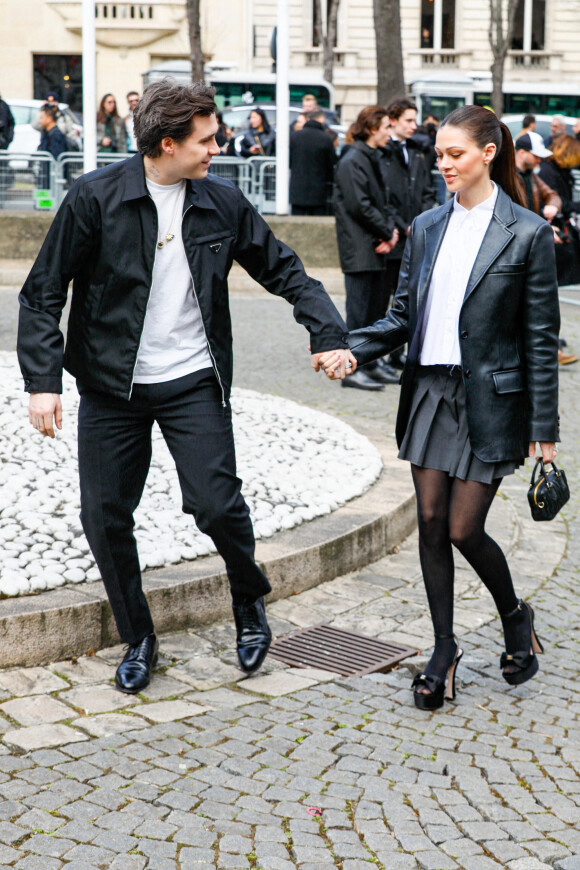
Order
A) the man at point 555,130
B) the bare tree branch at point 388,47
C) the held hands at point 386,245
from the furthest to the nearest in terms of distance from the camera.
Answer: the bare tree branch at point 388,47 → the man at point 555,130 → the held hands at point 386,245

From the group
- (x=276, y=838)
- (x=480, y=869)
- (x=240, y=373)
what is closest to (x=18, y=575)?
(x=276, y=838)

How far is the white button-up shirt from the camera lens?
153 inches

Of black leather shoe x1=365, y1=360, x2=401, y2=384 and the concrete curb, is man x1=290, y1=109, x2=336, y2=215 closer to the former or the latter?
black leather shoe x1=365, y1=360, x2=401, y2=384

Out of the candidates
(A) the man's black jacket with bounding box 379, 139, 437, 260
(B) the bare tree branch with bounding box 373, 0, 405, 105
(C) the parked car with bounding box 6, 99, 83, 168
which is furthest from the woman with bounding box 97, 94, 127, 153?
(A) the man's black jacket with bounding box 379, 139, 437, 260

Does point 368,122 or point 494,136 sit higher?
point 368,122

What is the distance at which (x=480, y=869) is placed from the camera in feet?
9.97

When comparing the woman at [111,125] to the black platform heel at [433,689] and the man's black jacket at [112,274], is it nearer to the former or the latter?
the man's black jacket at [112,274]

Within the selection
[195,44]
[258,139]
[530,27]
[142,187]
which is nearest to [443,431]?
[142,187]

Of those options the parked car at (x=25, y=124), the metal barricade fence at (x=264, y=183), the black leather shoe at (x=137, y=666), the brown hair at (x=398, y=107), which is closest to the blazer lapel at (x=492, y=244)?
the black leather shoe at (x=137, y=666)

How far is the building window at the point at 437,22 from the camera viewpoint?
43719mm

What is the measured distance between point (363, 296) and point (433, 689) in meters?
5.32

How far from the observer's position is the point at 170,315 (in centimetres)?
390

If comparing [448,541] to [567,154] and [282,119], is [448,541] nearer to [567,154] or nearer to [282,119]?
[567,154]

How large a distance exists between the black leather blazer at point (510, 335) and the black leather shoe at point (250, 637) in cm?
104
